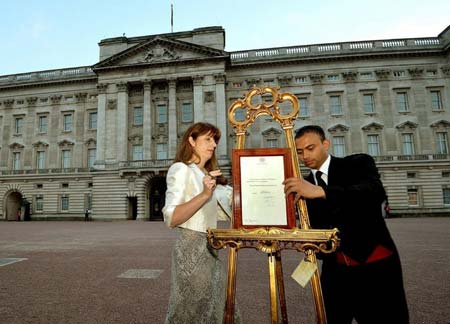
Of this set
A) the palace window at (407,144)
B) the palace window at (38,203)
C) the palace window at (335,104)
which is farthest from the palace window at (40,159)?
the palace window at (407,144)

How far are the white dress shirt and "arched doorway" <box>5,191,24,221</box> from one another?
4235cm

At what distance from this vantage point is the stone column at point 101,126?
32.1 meters

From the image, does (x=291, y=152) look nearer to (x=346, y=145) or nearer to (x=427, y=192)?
(x=346, y=145)

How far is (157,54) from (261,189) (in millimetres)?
34443

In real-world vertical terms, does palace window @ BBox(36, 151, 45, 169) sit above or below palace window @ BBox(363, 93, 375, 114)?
below

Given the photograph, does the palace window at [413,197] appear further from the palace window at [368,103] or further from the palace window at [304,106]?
the palace window at [304,106]

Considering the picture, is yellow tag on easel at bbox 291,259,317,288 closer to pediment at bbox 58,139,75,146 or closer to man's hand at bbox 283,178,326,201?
man's hand at bbox 283,178,326,201

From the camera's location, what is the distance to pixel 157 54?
3328 centimetres

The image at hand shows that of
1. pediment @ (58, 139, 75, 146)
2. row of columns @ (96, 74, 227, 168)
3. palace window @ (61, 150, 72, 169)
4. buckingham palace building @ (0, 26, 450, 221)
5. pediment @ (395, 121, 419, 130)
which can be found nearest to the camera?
buckingham palace building @ (0, 26, 450, 221)

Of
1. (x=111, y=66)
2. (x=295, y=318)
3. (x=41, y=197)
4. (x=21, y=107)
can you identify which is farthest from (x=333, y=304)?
(x=21, y=107)

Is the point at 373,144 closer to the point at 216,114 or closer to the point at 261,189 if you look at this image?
the point at 216,114

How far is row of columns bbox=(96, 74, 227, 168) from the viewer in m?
31.5

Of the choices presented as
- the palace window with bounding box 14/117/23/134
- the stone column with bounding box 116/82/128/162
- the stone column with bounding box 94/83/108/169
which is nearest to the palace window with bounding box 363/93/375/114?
the stone column with bounding box 116/82/128/162

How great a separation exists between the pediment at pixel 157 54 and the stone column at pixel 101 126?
107 inches
